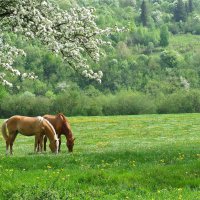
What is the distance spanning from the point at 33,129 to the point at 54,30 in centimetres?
907

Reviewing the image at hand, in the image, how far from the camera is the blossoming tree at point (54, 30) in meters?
19.8

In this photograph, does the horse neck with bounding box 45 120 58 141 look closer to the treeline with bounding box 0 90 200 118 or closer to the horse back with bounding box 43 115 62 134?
the horse back with bounding box 43 115 62 134

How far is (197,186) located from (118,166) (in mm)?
3728

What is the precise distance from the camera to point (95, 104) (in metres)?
120

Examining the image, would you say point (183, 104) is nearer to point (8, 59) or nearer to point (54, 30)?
point (54, 30)

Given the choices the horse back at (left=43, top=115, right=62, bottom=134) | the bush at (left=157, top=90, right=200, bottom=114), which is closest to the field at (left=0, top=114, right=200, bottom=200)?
the horse back at (left=43, top=115, right=62, bottom=134)

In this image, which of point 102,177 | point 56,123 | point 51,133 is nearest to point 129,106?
point 56,123

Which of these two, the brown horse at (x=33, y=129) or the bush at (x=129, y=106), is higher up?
the brown horse at (x=33, y=129)

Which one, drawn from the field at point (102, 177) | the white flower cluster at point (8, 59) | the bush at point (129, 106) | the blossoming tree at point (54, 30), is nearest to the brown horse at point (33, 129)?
the blossoming tree at point (54, 30)

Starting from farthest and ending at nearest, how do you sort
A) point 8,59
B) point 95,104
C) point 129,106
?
point 129,106 → point 95,104 → point 8,59

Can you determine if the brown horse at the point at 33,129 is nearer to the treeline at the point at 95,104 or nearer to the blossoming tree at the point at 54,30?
the blossoming tree at the point at 54,30

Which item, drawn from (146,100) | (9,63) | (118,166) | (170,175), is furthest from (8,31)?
(146,100)

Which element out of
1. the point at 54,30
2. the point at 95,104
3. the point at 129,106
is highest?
the point at 54,30

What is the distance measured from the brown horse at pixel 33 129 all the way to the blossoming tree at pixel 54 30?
6.36 metres
